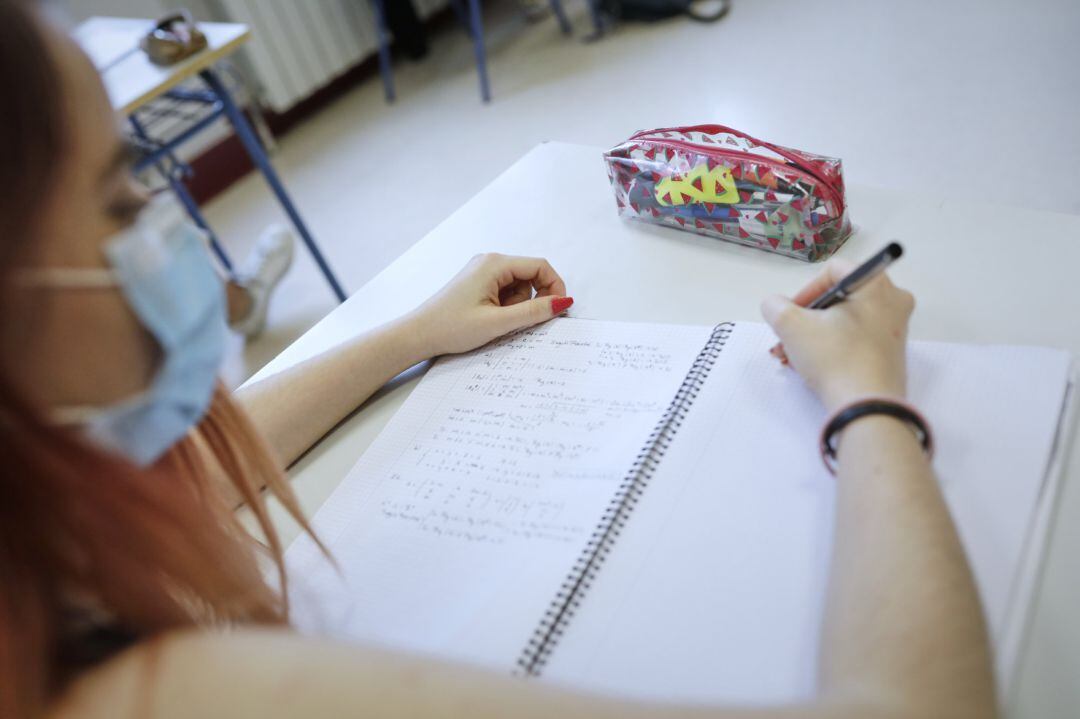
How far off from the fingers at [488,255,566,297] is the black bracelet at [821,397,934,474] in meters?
0.37

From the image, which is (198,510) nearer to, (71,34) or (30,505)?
(30,505)

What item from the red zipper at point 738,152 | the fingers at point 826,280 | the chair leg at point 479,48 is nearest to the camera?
the fingers at point 826,280

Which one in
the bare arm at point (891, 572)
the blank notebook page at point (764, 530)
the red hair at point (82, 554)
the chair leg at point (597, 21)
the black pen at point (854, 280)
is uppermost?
the red hair at point (82, 554)

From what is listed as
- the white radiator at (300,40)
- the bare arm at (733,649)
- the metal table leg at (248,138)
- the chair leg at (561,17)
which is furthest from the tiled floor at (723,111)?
the bare arm at (733,649)

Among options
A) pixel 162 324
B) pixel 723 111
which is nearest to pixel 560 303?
pixel 162 324

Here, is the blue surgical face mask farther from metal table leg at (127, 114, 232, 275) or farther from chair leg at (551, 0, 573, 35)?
chair leg at (551, 0, 573, 35)

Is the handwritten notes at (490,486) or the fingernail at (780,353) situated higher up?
the fingernail at (780,353)

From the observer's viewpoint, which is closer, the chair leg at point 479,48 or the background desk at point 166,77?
the background desk at point 166,77

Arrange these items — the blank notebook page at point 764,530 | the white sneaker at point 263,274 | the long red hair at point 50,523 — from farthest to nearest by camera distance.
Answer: the white sneaker at point 263,274
the blank notebook page at point 764,530
the long red hair at point 50,523

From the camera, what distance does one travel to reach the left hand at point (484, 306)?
85 centimetres

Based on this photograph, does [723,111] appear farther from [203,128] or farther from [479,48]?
[203,128]

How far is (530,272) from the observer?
89 centimetres

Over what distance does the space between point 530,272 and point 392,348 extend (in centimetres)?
18

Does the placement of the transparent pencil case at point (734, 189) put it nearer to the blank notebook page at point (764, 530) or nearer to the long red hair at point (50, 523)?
the blank notebook page at point (764, 530)
